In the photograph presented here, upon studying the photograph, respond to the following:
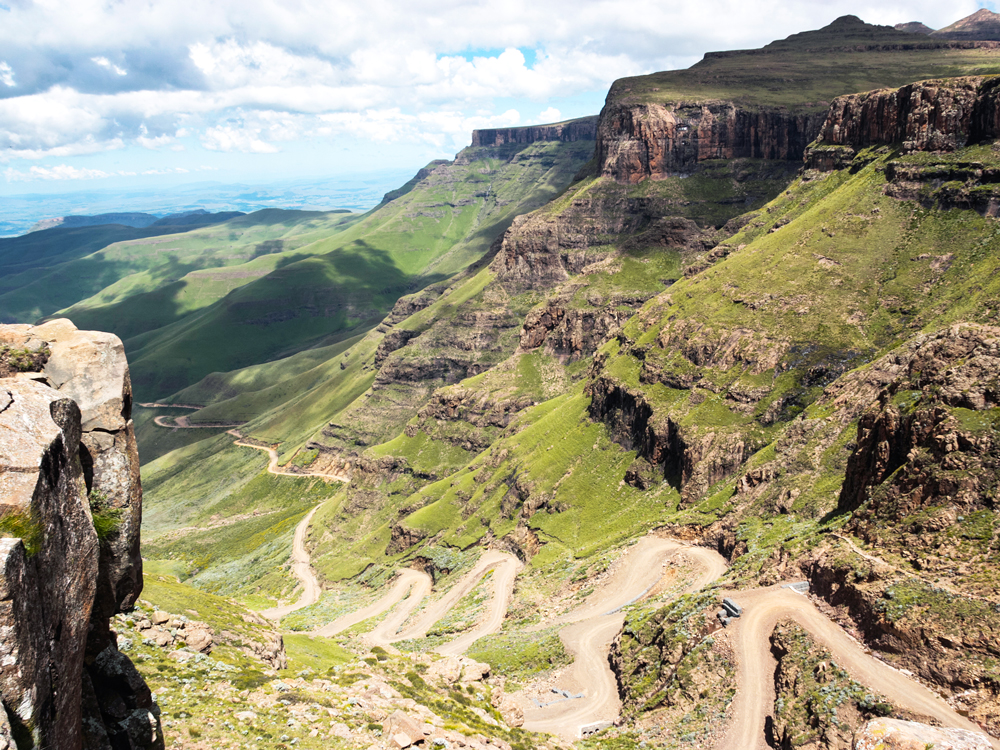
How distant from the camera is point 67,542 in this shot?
75.0ft

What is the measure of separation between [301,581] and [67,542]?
512 feet

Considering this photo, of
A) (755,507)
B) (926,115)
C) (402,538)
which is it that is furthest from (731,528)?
(926,115)

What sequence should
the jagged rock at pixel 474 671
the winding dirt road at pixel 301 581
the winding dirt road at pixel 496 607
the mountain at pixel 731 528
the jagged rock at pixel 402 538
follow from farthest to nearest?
the jagged rock at pixel 402 538 < the winding dirt road at pixel 301 581 < the winding dirt road at pixel 496 607 < the jagged rock at pixel 474 671 < the mountain at pixel 731 528

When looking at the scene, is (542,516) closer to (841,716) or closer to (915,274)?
(915,274)

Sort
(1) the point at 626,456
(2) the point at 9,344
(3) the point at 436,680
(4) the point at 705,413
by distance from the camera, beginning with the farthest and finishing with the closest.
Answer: (1) the point at 626,456 → (4) the point at 705,413 → (3) the point at 436,680 → (2) the point at 9,344

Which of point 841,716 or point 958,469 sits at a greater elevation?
point 958,469

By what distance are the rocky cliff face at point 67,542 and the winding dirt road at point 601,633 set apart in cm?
4283

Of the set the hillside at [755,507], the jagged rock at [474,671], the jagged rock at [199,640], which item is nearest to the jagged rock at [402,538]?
the hillside at [755,507]

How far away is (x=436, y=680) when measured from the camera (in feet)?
212

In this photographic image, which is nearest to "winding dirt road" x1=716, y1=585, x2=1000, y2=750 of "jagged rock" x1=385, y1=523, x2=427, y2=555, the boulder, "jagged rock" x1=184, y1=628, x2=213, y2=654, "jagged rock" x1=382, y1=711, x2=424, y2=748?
"jagged rock" x1=382, y1=711, x2=424, y2=748

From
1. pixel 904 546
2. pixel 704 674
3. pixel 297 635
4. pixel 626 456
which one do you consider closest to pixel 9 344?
pixel 704 674

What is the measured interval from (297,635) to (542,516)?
5617 cm

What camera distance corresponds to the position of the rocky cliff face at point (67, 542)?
19.7 m

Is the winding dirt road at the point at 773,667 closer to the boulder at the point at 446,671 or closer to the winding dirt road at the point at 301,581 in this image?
the boulder at the point at 446,671
